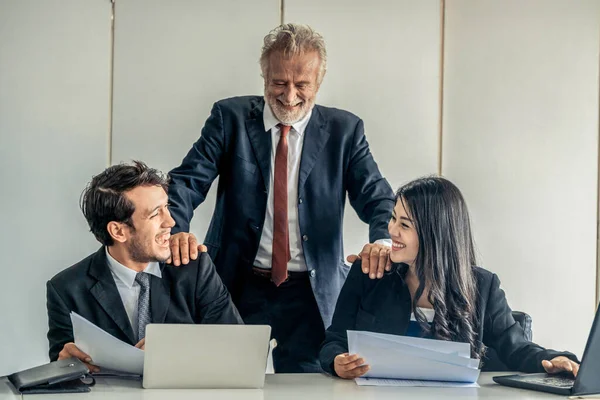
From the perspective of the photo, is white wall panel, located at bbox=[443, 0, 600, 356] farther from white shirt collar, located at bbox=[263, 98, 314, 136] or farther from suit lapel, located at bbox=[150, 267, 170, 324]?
suit lapel, located at bbox=[150, 267, 170, 324]

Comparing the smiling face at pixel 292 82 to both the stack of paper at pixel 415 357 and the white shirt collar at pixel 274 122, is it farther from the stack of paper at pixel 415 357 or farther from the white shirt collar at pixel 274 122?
the stack of paper at pixel 415 357

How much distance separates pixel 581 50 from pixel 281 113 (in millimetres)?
2062

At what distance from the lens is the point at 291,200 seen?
10.9 feet

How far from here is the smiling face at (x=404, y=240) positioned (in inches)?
112

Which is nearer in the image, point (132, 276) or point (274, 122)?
point (132, 276)

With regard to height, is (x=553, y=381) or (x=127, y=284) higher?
(x=127, y=284)

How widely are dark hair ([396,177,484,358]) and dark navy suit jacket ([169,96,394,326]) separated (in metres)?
0.40

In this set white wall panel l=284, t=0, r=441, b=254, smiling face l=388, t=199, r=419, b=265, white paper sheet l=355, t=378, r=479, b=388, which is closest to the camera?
white paper sheet l=355, t=378, r=479, b=388

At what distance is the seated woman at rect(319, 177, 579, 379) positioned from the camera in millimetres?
2762

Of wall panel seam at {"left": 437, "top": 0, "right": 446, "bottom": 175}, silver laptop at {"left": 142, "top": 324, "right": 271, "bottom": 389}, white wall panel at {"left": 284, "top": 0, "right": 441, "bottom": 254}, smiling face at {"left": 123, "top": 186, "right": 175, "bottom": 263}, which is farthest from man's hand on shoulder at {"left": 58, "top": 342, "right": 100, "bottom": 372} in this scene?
wall panel seam at {"left": 437, "top": 0, "right": 446, "bottom": 175}

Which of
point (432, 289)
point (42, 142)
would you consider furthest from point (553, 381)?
point (42, 142)

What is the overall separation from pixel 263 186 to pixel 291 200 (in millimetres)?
119

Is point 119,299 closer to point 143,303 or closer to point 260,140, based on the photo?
point 143,303

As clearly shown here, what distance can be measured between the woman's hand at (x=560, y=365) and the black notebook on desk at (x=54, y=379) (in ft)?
4.15
